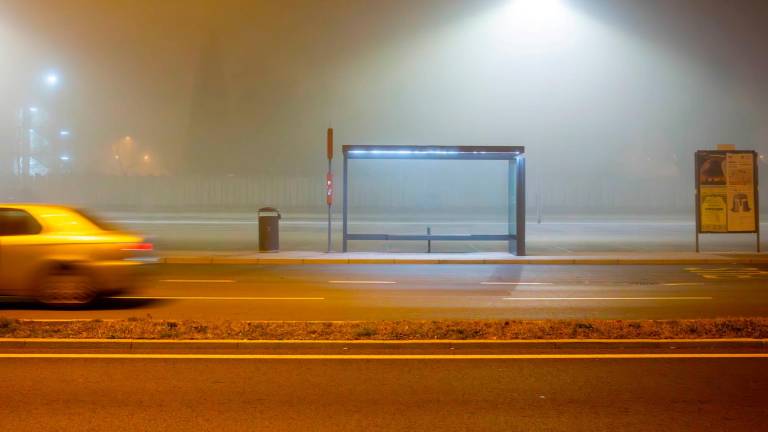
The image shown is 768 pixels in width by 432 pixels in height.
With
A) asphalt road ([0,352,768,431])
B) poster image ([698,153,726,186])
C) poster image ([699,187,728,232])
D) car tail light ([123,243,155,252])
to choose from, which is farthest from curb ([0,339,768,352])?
poster image ([698,153,726,186])

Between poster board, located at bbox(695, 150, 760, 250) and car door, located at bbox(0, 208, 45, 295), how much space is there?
17.4 meters

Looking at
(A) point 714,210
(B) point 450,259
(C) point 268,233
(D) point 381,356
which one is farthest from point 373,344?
(A) point 714,210

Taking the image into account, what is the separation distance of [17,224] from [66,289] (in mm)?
1157

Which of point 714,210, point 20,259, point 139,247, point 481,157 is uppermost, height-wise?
point 481,157

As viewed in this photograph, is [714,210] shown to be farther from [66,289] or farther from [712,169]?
[66,289]

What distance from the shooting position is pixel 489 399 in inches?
216

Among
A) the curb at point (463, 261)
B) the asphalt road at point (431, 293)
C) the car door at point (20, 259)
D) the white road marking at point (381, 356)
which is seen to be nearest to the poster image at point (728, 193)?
the curb at point (463, 261)

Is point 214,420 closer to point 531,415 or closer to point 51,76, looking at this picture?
point 531,415

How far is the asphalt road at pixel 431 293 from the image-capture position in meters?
9.89

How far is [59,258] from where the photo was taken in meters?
9.88

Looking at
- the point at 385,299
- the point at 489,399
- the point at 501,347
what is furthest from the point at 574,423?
the point at 385,299

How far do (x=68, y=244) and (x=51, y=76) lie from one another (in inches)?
801

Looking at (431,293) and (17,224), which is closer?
(17,224)

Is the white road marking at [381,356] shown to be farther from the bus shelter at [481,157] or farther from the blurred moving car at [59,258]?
the bus shelter at [481,157]
